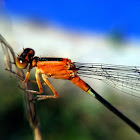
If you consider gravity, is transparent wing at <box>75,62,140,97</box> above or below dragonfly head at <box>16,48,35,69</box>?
below

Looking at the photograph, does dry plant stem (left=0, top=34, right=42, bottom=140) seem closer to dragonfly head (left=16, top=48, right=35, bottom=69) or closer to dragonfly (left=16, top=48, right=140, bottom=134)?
dragonfly head (left=16, top=48, right=35, bottom=69)

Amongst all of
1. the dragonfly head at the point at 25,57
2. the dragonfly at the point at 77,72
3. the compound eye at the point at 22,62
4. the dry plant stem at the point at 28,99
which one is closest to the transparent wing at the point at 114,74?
the dragonfly at the point at 77,72

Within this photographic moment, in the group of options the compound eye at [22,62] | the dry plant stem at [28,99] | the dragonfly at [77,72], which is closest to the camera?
the dry plant stem at [28,99]

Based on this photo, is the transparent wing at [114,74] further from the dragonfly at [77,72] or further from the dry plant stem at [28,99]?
the dry plant stem at [28,99]

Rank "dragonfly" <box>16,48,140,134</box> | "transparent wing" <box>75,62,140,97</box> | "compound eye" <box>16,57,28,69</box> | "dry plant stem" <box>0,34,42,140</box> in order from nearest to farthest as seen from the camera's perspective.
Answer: "dry plant stem" <box>0,34,42,140</box>
"compound eye" <box>16,57,28,69</box>
"dragonfly" <box>16,48,140,134</box>
"transparent wing" <box>75,62,140,97</box>

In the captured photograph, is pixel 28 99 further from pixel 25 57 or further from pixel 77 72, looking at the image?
pixel 77 72

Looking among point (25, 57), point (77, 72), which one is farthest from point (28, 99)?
point (77, 72)

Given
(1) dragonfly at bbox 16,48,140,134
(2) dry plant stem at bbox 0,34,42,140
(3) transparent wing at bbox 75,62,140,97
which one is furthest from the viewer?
(3) transparent wing at bbox 75,62,140,97

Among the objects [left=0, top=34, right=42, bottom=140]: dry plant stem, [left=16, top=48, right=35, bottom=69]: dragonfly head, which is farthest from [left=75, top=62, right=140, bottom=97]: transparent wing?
[left=0, top=34, right=42, bottom=140]: dry plant stem

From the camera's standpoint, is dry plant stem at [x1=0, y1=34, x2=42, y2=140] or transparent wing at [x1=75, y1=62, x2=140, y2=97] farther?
transparent wing at [x1=75, y1=62, x2=140, y2=97]
